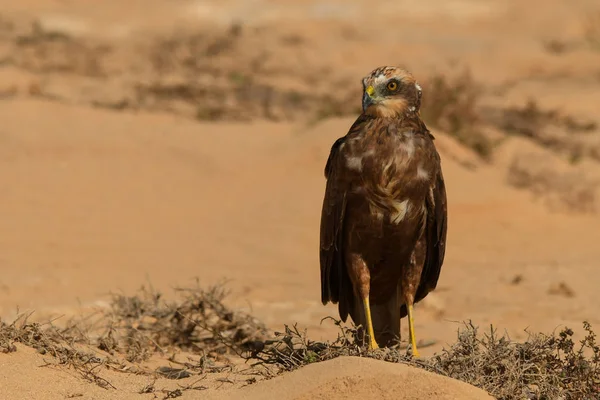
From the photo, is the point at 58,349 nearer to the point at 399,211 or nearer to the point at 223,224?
the point at 399,211

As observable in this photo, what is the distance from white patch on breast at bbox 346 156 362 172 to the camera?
19.7ft

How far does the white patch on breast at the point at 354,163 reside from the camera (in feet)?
19.7

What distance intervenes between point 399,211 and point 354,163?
375 millimetres

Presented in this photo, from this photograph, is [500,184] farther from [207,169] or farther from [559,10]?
[559,10]

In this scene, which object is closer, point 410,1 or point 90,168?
point 90,168

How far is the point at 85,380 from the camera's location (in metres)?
5.72

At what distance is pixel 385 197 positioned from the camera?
6027mm

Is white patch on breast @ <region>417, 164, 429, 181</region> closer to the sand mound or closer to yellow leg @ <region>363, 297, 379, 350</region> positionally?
yellow leg @ <region>363, 297, 379, 350</region>

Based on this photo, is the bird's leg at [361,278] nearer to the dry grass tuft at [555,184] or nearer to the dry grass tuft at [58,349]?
the dry grass tuft at [58,349]

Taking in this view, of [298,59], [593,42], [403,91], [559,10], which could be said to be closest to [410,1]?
[559,10]

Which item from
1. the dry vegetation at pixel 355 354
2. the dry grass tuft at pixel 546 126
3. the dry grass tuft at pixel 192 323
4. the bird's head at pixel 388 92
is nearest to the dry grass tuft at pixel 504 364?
the dry vegetation at pixel 355 354

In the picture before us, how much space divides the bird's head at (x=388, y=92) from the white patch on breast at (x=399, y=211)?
0.50 metres

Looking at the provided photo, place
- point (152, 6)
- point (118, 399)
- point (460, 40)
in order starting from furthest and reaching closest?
point (152, 6)
point (460, 40)
point (118, 399)

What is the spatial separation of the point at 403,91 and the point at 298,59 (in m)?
16.2
